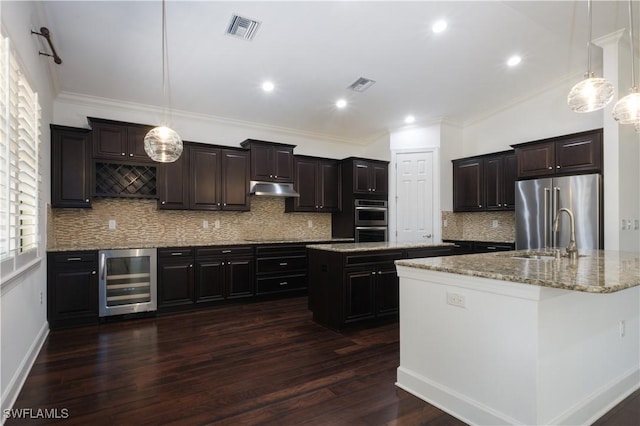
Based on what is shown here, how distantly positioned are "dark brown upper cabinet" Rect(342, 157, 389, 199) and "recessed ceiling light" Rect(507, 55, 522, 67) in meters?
2.50

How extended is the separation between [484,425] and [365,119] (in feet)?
16.0

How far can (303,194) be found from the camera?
18.9ft

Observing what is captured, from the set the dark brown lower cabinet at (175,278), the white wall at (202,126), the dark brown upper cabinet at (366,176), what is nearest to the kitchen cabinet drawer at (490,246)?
the dark brown upper cabinet at (366,176)

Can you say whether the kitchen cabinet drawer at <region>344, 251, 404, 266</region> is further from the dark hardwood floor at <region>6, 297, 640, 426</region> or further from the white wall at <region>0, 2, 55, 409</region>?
the white wall at <region>0, 2, 55, 409</region>

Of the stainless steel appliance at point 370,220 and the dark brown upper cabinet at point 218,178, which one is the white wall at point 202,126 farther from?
the stainless steel appliance at point 370,220

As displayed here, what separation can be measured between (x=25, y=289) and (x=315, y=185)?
4.15 m

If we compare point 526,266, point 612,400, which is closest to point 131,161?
point 526,266

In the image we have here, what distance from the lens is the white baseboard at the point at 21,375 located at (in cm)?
203

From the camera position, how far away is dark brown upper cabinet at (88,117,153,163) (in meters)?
4.12

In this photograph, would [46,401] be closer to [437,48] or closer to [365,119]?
[437,48]

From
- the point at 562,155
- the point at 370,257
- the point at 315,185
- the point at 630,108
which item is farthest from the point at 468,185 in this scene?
the point at 630,108

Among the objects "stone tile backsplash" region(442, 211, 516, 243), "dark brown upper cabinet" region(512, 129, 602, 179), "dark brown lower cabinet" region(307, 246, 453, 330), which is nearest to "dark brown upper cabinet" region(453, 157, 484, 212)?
"stone tile backsplash" region(442, 211, 516, 243)

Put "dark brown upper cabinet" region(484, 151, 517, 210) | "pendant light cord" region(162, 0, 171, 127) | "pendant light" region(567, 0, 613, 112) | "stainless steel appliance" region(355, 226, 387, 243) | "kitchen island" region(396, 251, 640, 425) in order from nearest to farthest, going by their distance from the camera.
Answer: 1. "kitchen island" region(396, 251, 640, 425)
2. "pendant light" region(567, 0, 613, 112)
3. "pendant light cord" region(162, 0, 171, 127)
4. "dark brown upper cabinet" region(484, 151, 517, 210)
5. "stainless steel appliance" region(355, 226, 387, 243)

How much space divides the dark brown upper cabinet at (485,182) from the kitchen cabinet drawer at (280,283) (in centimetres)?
306
